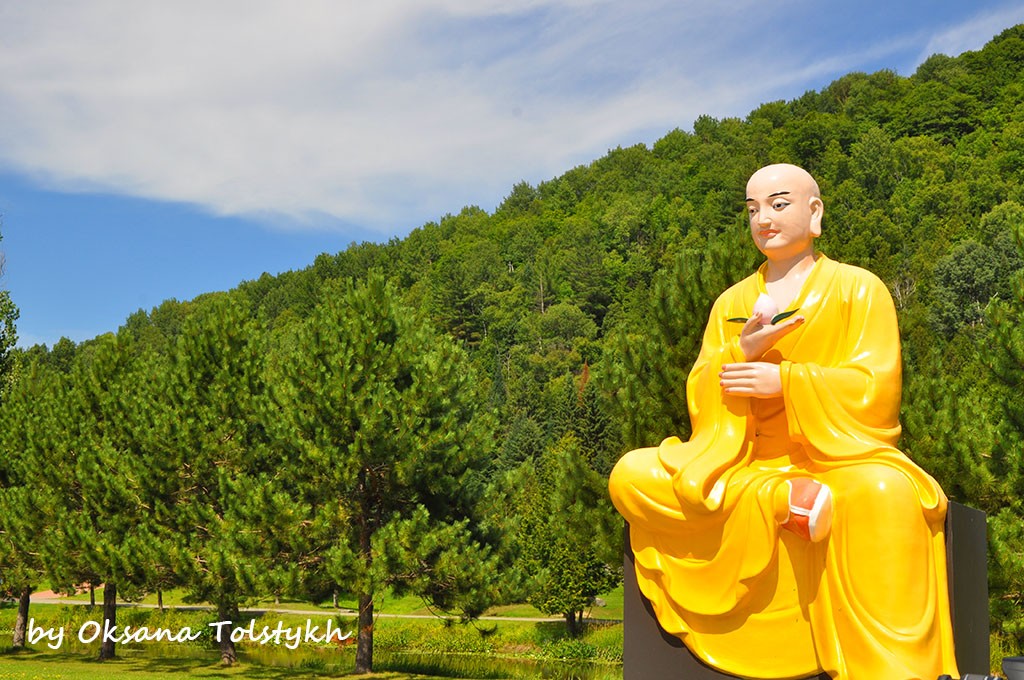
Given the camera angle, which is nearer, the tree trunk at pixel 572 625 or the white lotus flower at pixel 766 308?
the white lotus flower at pixel 766 308

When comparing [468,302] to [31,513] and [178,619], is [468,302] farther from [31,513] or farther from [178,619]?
[31,513]

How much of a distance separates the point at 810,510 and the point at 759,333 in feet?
4.10

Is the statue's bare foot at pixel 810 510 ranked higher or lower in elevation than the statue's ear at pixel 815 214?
lower

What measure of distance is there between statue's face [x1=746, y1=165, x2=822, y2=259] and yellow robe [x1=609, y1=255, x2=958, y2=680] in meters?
0.27

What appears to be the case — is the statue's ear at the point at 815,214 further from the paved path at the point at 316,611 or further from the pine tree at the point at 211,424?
the paved path at the point at 316,611

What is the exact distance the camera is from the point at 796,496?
5992 mm

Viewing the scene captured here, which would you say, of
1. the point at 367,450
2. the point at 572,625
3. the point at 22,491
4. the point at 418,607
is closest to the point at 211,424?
the point at 367,450

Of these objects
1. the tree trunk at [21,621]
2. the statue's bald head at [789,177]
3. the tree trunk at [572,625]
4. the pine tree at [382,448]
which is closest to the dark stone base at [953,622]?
the statue's bald head at [789,177]

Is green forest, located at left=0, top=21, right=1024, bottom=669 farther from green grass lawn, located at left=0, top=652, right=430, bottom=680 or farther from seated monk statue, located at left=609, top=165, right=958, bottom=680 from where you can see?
seated monk statue, located at left=609, top=165, right=958, bottom=680

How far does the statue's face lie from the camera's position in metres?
6.83

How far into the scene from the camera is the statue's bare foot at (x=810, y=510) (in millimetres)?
5910

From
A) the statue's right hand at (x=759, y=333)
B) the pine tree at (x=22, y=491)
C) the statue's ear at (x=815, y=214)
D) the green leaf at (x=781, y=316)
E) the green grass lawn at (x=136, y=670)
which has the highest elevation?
the statue's ear at (x=815, y=214)

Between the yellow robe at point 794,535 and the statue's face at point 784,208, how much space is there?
266 millimetres

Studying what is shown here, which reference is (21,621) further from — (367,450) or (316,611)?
(367,450)
